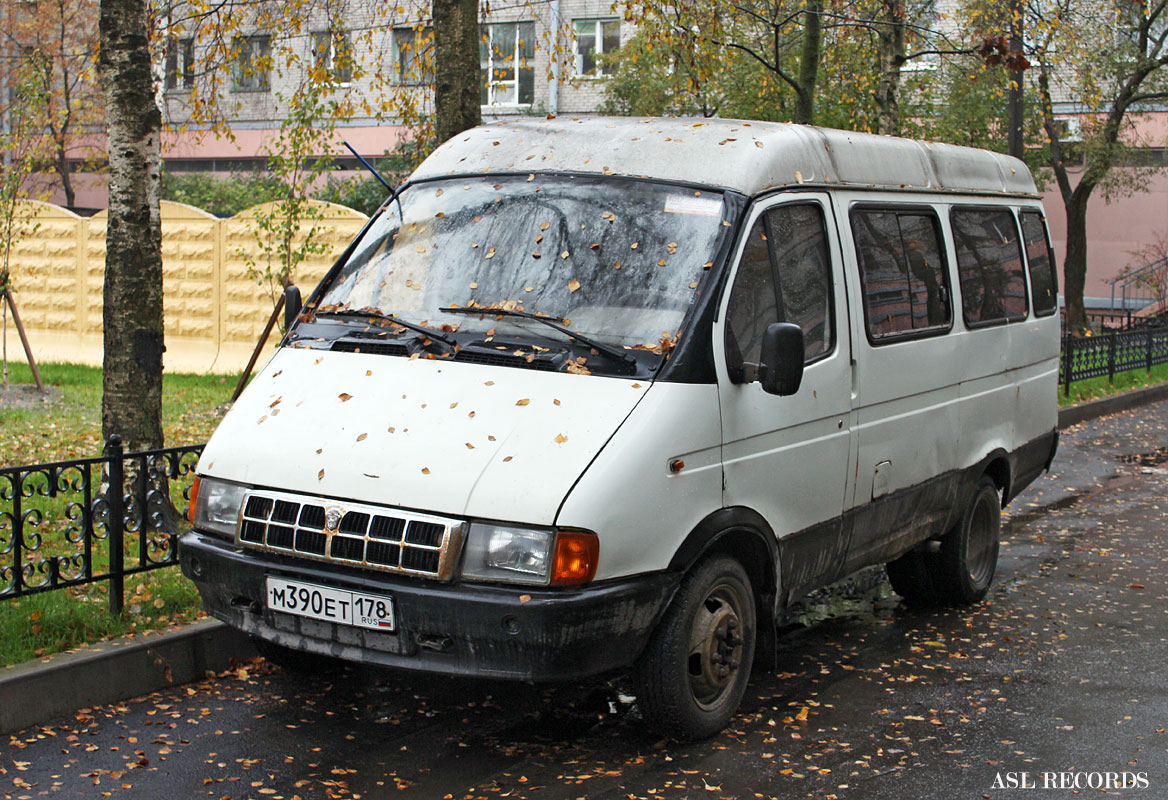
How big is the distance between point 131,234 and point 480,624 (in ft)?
13.8

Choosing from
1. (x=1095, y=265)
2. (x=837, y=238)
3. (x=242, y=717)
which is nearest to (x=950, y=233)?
(x=837, y=238)

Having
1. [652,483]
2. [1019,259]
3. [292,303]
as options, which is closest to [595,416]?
[652,483]

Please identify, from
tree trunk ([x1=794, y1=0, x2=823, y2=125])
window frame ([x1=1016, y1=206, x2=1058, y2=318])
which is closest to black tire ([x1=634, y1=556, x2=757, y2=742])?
window frame ([x1=1016, y1=206, x2=1058, y2=318])

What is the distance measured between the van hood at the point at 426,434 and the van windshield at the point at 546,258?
0.32 meters

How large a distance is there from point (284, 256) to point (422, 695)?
32.3 ft

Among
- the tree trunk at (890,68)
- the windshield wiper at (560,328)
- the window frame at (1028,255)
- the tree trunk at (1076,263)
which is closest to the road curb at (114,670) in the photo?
the windshield wiper at (560,328)

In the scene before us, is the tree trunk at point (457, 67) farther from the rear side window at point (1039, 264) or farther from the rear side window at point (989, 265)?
the rear side window at point (1039, 264)

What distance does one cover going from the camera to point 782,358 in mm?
4848

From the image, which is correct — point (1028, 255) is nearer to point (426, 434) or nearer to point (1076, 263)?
point (426, 434)

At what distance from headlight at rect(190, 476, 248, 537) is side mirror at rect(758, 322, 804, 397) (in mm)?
1996

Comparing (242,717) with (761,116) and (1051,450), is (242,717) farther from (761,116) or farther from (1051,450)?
(761,116)

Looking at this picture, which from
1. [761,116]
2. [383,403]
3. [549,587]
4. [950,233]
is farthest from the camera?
[761,116]

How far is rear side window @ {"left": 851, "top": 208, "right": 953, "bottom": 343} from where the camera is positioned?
237 inches

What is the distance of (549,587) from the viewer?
4.32 m
